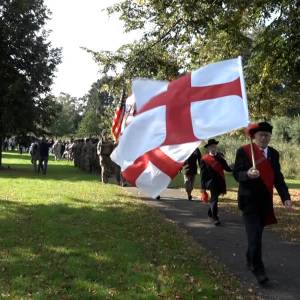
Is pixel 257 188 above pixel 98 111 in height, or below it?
below

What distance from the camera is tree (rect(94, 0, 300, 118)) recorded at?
1353 centimetres

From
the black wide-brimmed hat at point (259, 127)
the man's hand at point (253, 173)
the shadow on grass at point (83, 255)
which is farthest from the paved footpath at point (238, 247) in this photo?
the black wide-brimmed hat at point (259, 127)

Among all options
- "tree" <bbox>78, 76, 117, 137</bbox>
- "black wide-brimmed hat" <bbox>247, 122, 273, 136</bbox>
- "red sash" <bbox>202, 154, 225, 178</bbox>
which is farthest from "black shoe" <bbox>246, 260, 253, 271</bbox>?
"tree" <bbox>78, 76, 117, 137</bbox>

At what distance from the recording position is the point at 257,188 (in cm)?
761

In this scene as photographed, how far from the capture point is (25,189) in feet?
63.2

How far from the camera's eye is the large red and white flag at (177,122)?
20.3 ft

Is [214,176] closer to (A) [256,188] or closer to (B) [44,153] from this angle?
(A) [256,188]

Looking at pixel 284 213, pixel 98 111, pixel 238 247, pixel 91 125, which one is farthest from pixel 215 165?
pixel 98 111

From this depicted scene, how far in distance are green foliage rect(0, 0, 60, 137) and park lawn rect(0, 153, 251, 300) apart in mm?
19209

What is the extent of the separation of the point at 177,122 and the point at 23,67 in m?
29.8

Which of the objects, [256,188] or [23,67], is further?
[23,67]

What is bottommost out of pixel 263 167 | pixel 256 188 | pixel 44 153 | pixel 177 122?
pixel 256 188

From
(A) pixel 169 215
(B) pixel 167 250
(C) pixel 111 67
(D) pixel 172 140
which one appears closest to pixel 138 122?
(D) pixel 172 140

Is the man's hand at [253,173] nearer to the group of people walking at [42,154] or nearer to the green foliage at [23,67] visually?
the group of people walking at [42,154]
